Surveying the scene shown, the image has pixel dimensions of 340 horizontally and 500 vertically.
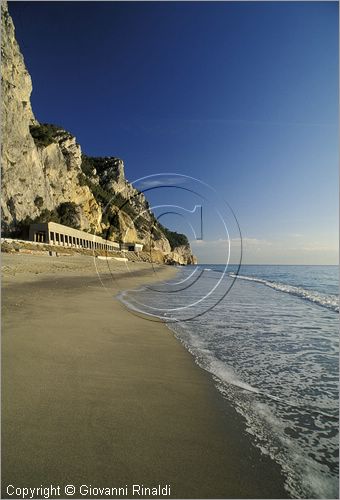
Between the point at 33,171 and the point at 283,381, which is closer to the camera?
the point at 283,381

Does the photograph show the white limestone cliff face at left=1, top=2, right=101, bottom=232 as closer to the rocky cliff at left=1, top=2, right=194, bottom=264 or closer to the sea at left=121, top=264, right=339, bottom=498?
the rocky cliff at left=1, top=2, right=194, bottom=264

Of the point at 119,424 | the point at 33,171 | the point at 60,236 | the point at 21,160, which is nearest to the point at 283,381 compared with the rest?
the point at 119,424

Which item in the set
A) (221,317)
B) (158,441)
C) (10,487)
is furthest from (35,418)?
(221,317)

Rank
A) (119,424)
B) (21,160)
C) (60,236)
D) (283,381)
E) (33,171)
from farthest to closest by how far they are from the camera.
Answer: (60,236) → (33,171) → (21,160) → (283,381) → (119,424)

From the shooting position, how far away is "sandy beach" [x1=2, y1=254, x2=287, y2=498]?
235cm

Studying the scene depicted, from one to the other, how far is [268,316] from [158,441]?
8.57 meters

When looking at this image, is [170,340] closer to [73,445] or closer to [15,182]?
[73,445]

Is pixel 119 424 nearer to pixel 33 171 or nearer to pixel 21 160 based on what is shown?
pixel 21 160

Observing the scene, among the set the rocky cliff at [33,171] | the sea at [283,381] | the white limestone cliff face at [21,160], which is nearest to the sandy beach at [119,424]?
the sea at [283,381]

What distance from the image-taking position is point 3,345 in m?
5.15

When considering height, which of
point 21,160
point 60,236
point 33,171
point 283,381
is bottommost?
point 283,381

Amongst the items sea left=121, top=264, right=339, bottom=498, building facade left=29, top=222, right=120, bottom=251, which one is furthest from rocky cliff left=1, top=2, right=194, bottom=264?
sea left=121, top=264, right=339, bottom=498

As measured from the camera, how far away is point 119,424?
3053 mm

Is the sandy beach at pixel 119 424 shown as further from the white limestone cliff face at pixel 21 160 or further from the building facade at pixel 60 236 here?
the building facade at pixel 60 236
